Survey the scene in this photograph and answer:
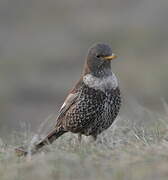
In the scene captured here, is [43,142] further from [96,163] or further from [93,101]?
[96,163]

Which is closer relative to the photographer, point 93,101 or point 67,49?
point 93,101

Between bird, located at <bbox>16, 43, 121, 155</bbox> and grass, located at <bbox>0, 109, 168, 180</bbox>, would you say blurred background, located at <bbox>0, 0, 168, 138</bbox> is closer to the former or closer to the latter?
bird, located at <bbox>16, 43, 121, 155</bbox>

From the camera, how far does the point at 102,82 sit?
9.23 meters

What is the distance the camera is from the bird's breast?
30.0 ft

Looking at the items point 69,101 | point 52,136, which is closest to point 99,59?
point 69,101

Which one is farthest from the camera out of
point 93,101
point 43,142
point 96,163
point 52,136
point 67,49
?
point 67,49

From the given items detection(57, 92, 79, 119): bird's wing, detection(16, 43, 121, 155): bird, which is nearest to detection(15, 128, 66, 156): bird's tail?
detection(16, 43, 121, 155): bird

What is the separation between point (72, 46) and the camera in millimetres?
22844

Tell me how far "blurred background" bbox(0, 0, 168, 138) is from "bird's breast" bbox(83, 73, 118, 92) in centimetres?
566

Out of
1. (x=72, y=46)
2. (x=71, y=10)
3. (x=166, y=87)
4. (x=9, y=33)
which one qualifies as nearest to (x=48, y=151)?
(x=166, y=87)

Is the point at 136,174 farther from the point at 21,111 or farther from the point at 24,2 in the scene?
the point at 24,2

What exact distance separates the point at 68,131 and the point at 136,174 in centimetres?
300

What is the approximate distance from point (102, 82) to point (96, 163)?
6.79ft

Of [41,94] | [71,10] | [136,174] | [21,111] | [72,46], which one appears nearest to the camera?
[136,174]
